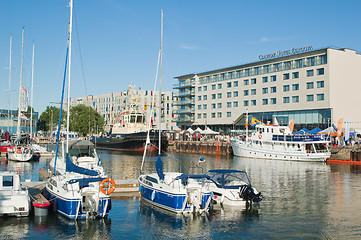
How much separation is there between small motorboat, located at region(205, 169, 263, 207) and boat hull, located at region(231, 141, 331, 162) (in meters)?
33.1

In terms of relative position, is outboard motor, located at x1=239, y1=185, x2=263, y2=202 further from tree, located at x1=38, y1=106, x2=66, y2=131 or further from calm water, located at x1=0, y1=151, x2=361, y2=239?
tree, located at x1=38, y1=106, x2=66, y2=131

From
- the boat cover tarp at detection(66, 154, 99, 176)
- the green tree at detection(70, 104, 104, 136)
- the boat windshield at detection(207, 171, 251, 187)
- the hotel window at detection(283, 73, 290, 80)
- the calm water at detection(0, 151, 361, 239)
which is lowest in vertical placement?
the calm water at detection(0, 151, 361, 239)

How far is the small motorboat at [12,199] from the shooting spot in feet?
57.1

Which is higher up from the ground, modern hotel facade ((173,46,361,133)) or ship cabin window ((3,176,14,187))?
modern hotel facade ((173,46,361,133))

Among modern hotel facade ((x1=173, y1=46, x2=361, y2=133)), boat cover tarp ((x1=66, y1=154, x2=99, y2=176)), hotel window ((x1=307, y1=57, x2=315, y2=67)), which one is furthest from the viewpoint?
hotel window ((x1=307, y1=57, x2=315, y2=67))

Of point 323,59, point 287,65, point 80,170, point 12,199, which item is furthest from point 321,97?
point 12,199

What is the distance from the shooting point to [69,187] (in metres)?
18.0

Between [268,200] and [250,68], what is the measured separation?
61.0 metres

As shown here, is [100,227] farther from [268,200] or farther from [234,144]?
[234,144]

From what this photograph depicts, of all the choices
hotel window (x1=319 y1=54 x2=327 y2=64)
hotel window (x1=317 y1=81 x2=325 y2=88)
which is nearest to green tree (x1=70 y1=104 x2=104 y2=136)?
hotel window (x1=317 y1=81 x2=325 y2=88)

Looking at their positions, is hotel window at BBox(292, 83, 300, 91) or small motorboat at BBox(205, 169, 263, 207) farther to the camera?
hotel window at BBox(292, 83, 300, 91)

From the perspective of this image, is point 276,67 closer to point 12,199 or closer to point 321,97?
point 321,97

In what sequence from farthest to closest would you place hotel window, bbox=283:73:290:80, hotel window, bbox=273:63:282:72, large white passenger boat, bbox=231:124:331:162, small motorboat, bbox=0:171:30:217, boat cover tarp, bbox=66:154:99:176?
hotel window, bbox=273:63:282:72 < hotel window, bbox=283:73:290:80 < large white passenger boat, bbox=231:124:331:162 < boat cover tarp, bbox=66:154:99:176 < small motorboat, bbox=0:171:30:217

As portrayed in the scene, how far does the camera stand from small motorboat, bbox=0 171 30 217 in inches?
685
